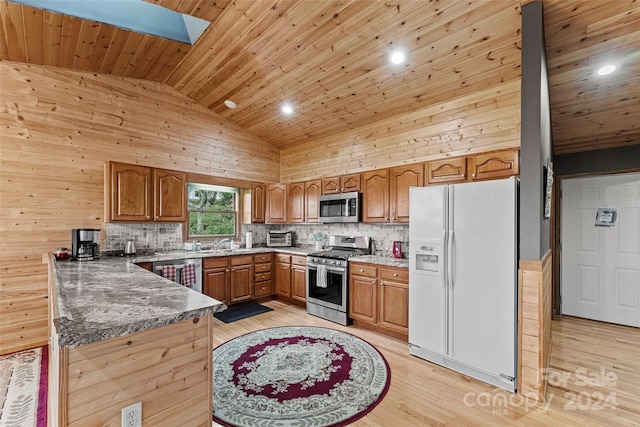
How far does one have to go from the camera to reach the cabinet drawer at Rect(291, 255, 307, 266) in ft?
15.3

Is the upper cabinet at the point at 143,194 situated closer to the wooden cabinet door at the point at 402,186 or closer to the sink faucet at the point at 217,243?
the sink faucet at the point at 217,243

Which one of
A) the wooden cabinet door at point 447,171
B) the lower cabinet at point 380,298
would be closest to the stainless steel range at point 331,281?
the lower cabinet at point 380,298

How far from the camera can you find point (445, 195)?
9.55 ft

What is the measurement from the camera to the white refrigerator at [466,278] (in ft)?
8.21

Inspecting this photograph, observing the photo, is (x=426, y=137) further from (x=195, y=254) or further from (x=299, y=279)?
(x=195, y=254)

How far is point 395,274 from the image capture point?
11.3 feet

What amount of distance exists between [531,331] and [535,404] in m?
0.55

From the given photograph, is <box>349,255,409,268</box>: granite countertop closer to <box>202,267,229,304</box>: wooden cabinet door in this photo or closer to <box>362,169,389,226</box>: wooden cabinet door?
<box>362,169,389,226</box>: wooden cabinet door

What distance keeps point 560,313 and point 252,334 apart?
4482 mm

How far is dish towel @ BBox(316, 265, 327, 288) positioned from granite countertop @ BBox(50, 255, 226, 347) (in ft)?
7.70

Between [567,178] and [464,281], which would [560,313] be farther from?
[464,281]

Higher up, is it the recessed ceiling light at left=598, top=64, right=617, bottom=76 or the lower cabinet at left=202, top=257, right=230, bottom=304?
the recessed ceiling light at left=598, top=64, right=617, bottom=76

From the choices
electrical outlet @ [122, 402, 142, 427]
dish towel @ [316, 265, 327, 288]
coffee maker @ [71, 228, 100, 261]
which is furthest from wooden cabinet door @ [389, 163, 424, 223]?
coffee maker @ [71, 228, 100, 261]

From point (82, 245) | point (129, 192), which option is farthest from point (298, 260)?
point (82, 245)
